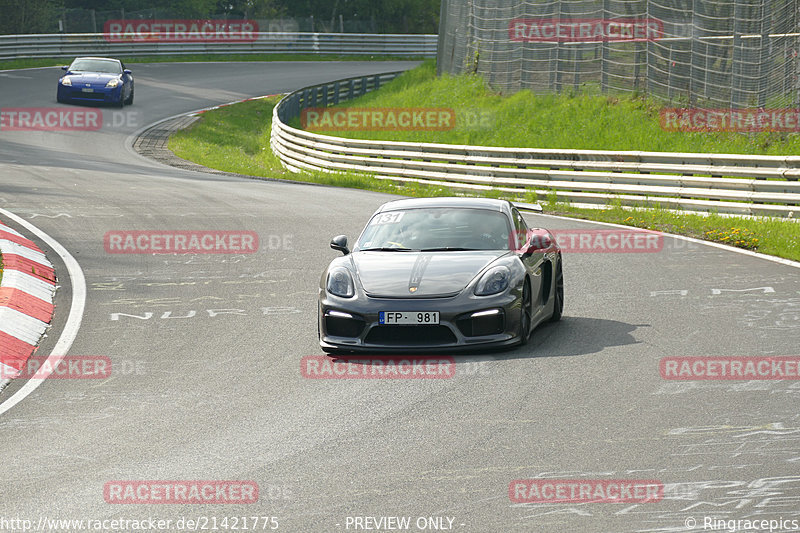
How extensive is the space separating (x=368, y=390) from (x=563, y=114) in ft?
74.9

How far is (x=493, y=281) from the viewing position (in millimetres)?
9562

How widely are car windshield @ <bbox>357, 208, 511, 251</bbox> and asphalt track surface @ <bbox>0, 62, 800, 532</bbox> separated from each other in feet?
3.49

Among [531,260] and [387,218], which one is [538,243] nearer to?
[531,260]

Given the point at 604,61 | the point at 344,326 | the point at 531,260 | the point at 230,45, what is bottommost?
the point at 230,45

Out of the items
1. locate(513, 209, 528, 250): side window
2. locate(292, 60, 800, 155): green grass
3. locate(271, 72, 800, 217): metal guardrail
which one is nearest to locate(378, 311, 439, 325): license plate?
locate(513, 209, 528, 250): side window

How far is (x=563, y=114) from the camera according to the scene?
30.2 metres

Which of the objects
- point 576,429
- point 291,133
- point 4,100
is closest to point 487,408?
point 576,429

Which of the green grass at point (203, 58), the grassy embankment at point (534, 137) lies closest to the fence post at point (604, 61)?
the grassy embankment at point (534, 137)

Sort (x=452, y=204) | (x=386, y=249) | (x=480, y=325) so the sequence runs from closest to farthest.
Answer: (x=480, y=325) → (x=386, y=249) → (x=452, y=204)

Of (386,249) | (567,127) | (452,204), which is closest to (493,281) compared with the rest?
(386,249)

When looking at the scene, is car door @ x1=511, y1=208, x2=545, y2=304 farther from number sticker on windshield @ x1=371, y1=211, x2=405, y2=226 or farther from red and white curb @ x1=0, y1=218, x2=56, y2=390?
red and white curb @ x1=0, y1=218, x2=56, y2=390

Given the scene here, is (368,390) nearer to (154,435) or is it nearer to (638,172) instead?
(154,435)

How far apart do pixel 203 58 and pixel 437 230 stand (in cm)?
4708

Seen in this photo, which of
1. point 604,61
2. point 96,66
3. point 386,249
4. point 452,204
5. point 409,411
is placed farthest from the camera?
point 96,66
